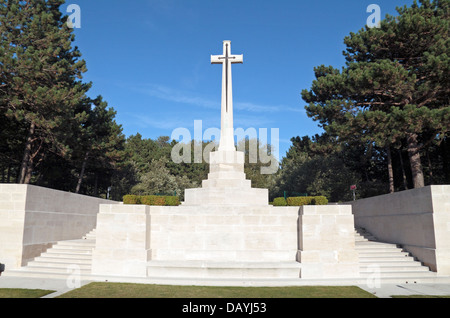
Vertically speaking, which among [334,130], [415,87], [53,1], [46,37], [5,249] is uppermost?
[53,1]

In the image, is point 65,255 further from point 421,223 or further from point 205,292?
point 421,223

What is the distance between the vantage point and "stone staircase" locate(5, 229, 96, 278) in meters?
12.2

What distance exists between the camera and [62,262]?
43.3 feet

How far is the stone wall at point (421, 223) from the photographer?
12.1m

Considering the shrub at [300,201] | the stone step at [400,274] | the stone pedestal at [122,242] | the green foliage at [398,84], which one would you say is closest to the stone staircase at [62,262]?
the stone pedestal at [122,242]

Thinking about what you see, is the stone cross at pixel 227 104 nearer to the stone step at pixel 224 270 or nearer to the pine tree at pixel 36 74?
the stone step at pixel 224 270

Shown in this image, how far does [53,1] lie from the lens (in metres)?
27.1

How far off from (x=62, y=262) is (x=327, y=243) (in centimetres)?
1099

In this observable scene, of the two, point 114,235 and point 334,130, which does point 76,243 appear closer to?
point 114,235

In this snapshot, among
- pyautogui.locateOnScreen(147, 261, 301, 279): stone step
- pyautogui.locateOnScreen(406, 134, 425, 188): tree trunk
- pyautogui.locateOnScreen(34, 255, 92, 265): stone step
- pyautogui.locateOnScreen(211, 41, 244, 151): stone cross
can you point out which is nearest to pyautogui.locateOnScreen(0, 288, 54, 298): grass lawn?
pyautogui.locateOnScreen(34, 255, 92, 265): stone step
